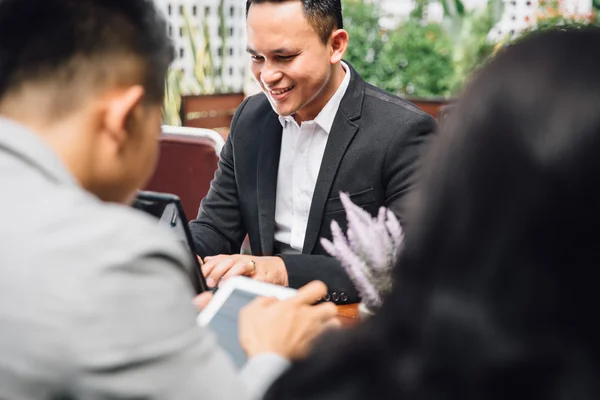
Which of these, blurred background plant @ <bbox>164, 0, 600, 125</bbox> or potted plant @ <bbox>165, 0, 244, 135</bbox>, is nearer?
potted plant @ <bbox>165, 0, 244, 135</bbox>

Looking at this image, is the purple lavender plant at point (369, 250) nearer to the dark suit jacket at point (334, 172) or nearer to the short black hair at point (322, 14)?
the dark suit jacket at point (334, 172)

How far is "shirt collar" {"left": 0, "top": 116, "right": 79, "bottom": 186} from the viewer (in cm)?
74

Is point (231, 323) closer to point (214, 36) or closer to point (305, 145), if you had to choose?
point (305, 145)

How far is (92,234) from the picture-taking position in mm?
685

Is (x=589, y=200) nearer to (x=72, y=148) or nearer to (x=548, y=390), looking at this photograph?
(x=548, y=390)

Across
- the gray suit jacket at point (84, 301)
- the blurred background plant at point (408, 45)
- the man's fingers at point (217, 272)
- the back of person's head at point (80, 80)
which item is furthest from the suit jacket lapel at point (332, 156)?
the blurred background plant at point (408, 45)

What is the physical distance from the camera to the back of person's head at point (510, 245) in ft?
1.89

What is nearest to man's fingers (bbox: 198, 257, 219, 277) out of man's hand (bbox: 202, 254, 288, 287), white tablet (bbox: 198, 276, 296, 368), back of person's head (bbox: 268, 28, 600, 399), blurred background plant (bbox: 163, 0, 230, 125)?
man's hand (bbox: 202, 254, 288, 287)

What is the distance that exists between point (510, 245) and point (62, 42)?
1.90 feet

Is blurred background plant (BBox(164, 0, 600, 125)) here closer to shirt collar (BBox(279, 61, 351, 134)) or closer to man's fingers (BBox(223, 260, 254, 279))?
shirt collar (BBox(279, 61, 351, 134))

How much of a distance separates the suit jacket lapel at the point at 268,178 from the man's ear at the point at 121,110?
1148 mm

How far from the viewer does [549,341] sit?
1.96 feet

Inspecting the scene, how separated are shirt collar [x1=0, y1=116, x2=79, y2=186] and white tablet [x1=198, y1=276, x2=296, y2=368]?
1.33 feet

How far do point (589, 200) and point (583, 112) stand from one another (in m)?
0.08
